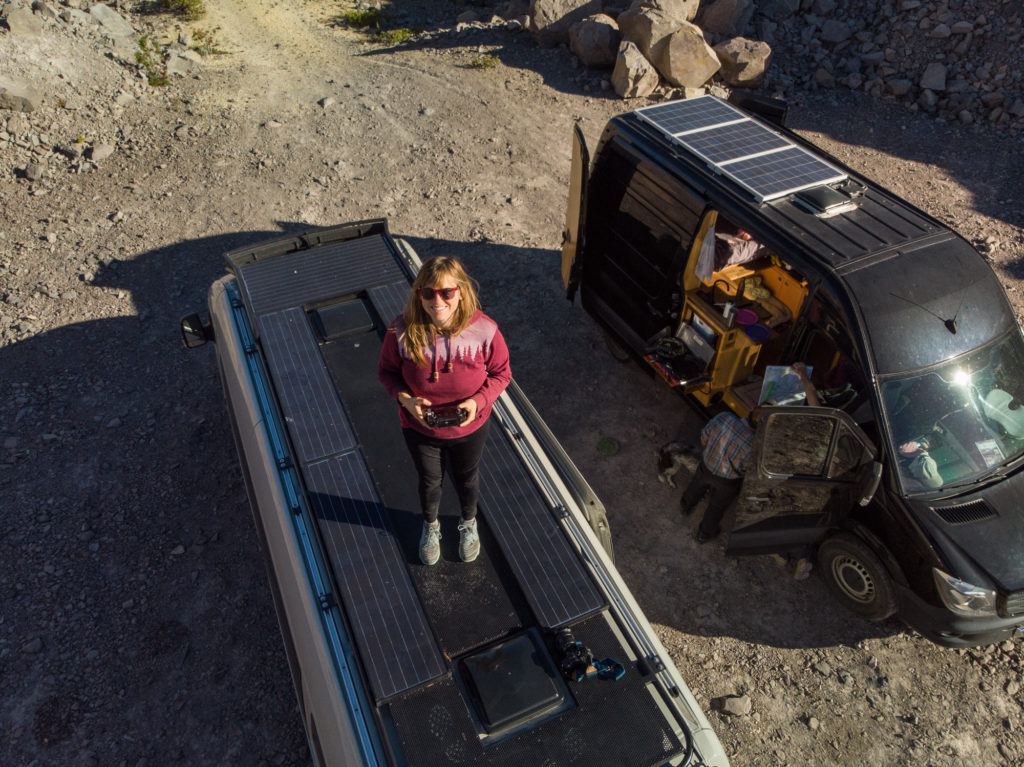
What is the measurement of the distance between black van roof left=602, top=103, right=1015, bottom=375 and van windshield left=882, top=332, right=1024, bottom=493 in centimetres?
15

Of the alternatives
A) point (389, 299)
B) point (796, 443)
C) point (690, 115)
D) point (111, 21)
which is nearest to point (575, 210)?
point (690, 115)

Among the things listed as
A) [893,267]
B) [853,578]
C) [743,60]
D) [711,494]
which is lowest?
[853,578]

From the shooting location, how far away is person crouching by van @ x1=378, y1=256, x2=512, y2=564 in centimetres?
341

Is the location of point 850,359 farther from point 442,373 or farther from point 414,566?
point 414,566

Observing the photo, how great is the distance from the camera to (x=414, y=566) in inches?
160

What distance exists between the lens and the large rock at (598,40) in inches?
460

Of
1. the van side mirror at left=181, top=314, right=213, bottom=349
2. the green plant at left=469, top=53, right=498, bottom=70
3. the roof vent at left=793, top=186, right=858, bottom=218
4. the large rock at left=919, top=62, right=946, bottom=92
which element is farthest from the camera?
the green plant at left=469, top=53, right=498, bottom=70

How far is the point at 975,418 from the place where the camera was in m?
4.85

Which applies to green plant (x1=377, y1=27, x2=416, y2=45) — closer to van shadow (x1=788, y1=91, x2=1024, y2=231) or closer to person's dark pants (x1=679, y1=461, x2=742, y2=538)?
van shadow (x1=788, y1=91, x2=1024, y2=231)

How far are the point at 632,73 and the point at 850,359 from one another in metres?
7.83

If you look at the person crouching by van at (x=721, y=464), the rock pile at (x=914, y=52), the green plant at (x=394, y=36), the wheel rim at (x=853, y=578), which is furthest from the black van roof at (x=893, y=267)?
the green plant at (x=394, y=36)

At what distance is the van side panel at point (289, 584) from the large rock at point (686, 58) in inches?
337

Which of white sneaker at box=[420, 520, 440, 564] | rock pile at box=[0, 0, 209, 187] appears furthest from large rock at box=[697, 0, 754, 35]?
white sneaker at box=[420, 520, 440, 564]

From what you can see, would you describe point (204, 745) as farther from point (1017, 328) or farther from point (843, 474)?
point (1017, 328)
